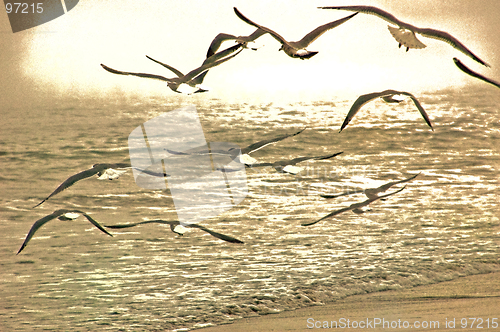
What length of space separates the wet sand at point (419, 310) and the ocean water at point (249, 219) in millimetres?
49

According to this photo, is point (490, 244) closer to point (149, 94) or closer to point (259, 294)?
point (259, 294)

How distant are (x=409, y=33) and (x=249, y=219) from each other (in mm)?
1060

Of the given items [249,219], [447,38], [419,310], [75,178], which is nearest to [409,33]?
[447,38]

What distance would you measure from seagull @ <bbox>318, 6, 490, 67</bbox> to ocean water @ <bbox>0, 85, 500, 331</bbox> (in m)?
0.92

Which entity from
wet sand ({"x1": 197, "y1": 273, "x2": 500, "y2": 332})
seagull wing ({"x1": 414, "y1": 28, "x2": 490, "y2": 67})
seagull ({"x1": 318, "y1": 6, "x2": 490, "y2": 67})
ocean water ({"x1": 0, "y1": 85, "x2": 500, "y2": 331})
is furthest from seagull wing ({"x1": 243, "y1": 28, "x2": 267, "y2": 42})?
wet sand ({"x1": 197, "y1": 273, "x2": 500, "y2": 332})

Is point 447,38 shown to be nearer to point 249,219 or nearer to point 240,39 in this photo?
point 240,39

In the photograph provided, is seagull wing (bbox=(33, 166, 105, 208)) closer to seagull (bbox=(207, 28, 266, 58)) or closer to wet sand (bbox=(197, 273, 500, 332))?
seagull (bbox=(207, 28, 266, 58))

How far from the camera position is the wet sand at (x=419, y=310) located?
1.84m

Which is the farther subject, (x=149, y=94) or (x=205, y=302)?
(x=149, y=94)

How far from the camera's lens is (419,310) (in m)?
1.86

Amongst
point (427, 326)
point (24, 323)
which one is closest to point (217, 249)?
point (24, 323)

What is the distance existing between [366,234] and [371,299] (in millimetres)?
307

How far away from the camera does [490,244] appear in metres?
2.00

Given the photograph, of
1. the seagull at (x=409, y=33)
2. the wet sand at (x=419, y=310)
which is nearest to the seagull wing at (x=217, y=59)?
the seagull at (x=409, y=33)
